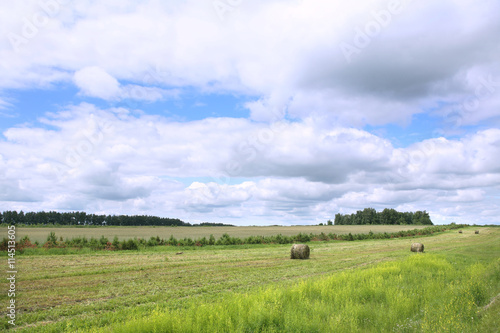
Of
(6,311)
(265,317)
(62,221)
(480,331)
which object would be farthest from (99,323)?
(62,221)

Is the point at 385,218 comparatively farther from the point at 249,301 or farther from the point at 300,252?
the point at 249,301

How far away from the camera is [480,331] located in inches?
310

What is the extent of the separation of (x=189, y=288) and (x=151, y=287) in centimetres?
182

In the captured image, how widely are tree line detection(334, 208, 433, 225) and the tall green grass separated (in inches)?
7213

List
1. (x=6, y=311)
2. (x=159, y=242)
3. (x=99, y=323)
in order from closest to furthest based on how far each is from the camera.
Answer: (x=99, y=323)
(x=6, y=311)
(x=159, y=242)

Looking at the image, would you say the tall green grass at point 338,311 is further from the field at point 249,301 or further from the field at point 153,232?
the field at point 153,232

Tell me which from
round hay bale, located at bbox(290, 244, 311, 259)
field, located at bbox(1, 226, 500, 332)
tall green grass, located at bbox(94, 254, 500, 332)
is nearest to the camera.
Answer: tall green grass, located at bbox(94, 254, 500, 332)

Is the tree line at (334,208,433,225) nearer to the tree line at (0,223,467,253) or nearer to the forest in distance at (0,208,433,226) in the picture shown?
the forest in distance at (0,208,433,226)

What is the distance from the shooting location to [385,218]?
18325 centimetres

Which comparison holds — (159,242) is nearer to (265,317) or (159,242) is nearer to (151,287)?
(151,287)

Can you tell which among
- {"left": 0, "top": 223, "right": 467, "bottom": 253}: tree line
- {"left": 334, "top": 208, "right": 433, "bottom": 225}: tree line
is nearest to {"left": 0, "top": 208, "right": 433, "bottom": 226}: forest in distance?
{"left": 334, "top": 208, "right": 433, "bottom": 225}: tree line

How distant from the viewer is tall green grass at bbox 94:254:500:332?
772 cm

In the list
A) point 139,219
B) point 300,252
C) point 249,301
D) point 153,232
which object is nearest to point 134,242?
point 300,252

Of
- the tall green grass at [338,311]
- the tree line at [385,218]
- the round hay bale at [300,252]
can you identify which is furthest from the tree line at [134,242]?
the tree line at [385,218]
